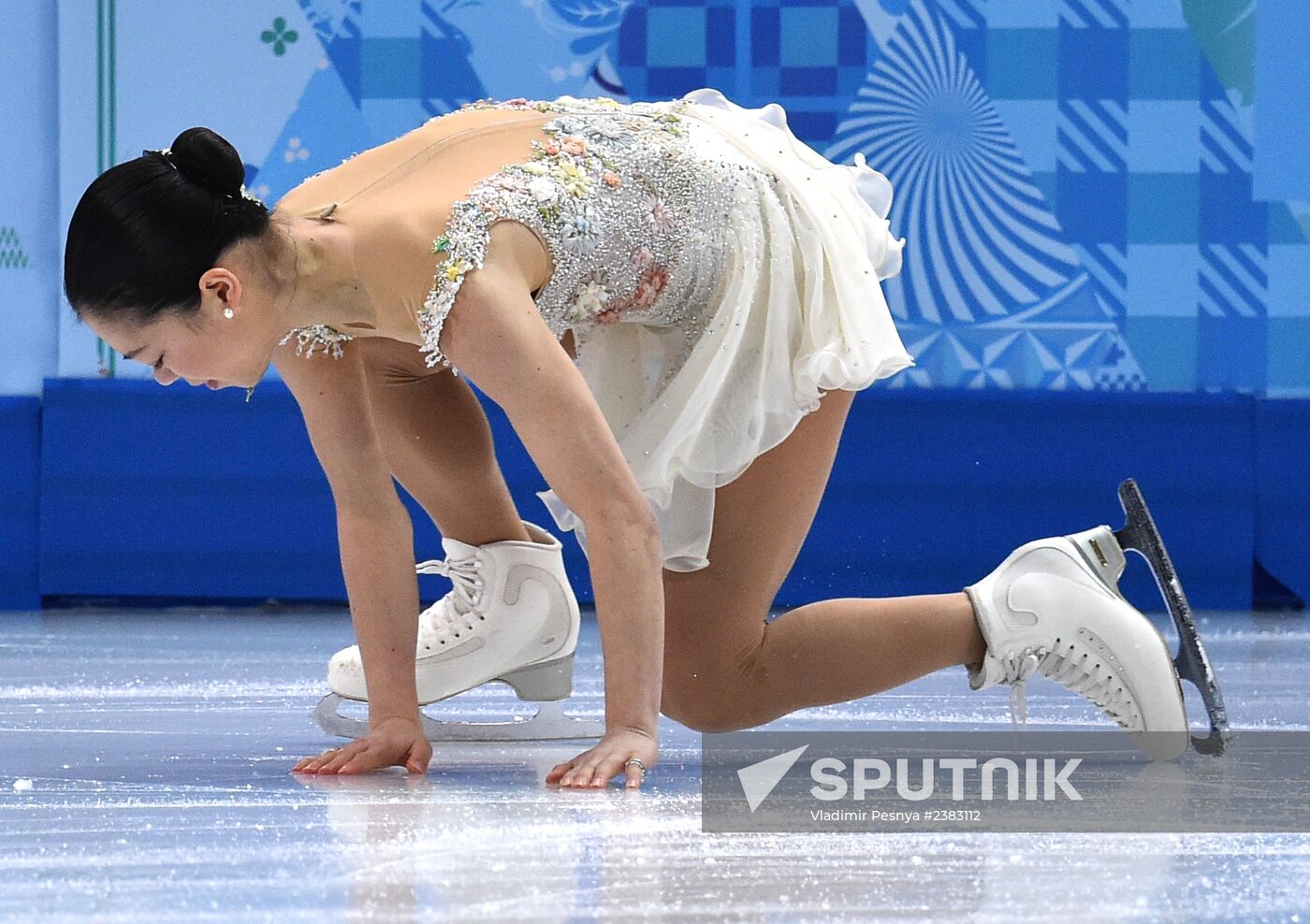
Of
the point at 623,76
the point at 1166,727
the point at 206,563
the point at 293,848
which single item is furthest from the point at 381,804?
the point at 623,76

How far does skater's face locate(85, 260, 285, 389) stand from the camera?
1555 millimetres

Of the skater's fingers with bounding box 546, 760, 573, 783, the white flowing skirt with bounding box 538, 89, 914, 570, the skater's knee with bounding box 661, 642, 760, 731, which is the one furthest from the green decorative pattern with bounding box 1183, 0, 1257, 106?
the skater's fingers with bounding box 546, 760, 573, 783

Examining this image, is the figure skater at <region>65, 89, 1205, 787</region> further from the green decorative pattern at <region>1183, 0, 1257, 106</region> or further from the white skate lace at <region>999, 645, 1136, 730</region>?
the green decorative pattern at <region>1183, 0, 1257, 106</region>

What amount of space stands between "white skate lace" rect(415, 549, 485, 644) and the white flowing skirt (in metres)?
0.16

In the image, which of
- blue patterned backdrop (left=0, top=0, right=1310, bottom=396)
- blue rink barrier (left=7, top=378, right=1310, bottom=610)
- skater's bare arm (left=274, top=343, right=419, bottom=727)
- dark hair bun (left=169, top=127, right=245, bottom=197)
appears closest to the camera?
dark hair bun (left=169, top=127, right=245, bottom=197)

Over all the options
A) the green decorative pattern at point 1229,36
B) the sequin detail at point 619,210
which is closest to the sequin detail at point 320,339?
the sequin detail at point 619,210

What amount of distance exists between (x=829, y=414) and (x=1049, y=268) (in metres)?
2.17

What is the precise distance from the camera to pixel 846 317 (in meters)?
1.87

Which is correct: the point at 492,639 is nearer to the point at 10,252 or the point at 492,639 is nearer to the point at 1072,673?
the point at 1072,673

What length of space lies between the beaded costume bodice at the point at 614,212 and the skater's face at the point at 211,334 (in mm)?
101

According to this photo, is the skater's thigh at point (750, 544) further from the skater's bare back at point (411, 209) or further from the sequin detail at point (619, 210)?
the skater's bare back at point (411, 209)

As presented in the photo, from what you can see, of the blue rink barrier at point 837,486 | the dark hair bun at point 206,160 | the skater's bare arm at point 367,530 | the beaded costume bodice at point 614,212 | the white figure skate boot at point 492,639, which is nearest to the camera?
the dark hair bun at point 206,160

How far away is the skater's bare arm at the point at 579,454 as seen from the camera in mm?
1562

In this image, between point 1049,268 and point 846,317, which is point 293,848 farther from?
point 1049,268
